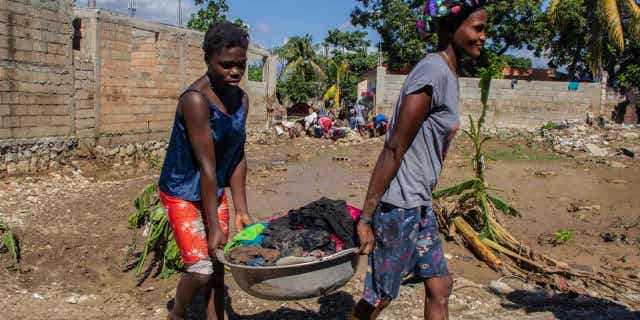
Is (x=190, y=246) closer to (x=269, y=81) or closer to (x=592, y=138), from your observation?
(x=592, y=138)

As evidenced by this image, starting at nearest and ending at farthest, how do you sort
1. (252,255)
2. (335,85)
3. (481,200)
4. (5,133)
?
(252,255)
(481,200)
(5,133)
(335,85)

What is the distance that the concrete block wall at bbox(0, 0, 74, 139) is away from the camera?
7.59 metres

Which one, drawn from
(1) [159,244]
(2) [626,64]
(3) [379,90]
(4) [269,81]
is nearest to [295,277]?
(1) [159,244]

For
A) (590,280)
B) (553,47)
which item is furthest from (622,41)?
(590,280)

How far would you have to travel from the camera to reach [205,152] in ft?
8.12

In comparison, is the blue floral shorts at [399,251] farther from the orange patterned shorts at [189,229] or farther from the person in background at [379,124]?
the person in background at [379,124]

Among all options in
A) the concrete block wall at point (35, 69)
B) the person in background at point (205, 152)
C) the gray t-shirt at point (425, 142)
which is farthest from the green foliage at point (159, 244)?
the concrete block wall at point (35, 69)

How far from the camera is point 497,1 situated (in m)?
20.9

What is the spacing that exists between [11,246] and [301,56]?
30.2 metres

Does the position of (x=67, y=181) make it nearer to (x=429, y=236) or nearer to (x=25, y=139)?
(x=25, y=139)

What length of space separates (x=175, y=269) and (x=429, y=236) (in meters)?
2.56

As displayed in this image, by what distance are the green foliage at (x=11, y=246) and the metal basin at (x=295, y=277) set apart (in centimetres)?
284

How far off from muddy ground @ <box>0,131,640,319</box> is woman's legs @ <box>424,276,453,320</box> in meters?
1.05

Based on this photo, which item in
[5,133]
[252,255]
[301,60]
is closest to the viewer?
[252,255]
